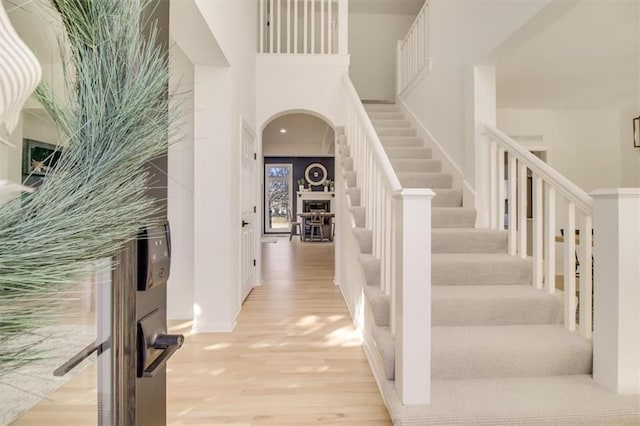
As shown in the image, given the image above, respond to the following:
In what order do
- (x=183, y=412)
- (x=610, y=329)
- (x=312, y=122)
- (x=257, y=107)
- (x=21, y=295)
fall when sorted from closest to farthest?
(x=21, y=295)
(x=610, y=329)
(x=183, y=412)
(x=257, y=107)
(x=312, y=122)

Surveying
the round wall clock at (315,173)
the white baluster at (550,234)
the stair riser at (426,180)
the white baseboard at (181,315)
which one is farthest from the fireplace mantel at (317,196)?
the white baluster at (550,234)

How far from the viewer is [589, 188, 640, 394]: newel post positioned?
1699 mm

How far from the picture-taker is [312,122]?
8.20 meters

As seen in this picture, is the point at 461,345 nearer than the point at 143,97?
No

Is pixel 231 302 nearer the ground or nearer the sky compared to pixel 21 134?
nearer the ground

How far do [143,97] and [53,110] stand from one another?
0.12 meters

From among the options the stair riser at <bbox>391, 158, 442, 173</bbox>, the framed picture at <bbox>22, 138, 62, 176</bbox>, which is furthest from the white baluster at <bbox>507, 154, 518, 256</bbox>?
the framed picture at <bbox>22, 138, 62, 176</bbox>

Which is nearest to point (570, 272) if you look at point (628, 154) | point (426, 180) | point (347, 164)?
point (426, 180)

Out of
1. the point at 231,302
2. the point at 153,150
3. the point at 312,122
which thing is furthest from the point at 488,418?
the point at 312,122

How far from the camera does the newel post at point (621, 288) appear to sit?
5.57 feet

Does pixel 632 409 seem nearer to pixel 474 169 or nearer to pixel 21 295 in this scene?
pixel 474 169

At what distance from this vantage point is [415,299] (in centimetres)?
167

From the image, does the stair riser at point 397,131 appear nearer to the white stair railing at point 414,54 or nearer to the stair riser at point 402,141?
the stair riser at point 402,141

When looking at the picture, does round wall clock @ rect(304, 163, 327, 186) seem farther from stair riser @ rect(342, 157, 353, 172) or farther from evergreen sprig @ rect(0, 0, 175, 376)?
evergreen sprig @ rect(0, 0, 175, 376)
